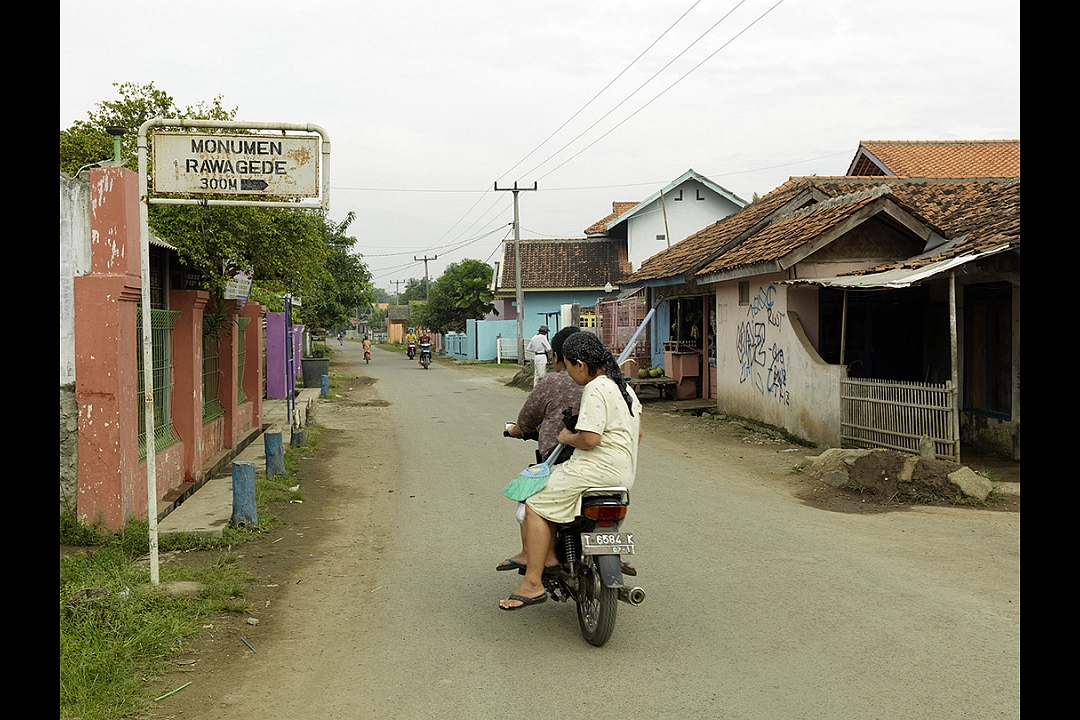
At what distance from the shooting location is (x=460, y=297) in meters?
52.6

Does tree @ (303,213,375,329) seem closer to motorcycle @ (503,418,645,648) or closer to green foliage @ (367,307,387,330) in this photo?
motorcycle @ (503,418,645,648)

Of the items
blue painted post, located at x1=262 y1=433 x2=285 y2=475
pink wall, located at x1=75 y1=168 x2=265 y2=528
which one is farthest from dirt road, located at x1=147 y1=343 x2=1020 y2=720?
pink wall, located at x1=75 y1=168 x2=265 y2=528

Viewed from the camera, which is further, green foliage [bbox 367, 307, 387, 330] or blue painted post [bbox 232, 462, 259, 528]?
green foliage [bbox 367, 307, 387, 330]

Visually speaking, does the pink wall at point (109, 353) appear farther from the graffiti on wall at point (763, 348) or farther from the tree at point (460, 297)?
the tree at point (460, 297)

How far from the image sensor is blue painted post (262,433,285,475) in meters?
10.9

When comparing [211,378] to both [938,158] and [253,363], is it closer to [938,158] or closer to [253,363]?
[253,363]

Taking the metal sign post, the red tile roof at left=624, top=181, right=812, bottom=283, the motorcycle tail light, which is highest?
the red tile roof at left=624, top=181, right=812, bottom=283

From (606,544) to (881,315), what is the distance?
1121cm

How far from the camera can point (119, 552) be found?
7.07 meters

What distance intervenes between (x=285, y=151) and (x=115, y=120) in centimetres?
761

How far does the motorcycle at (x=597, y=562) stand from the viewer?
16.6 ft

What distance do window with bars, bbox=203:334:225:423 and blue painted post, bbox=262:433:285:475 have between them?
132 cm

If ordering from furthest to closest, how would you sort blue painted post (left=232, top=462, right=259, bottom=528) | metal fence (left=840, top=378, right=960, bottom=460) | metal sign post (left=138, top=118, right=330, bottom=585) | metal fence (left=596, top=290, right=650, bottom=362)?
metal fence (left=596, top=290, right=650, bottom=362)
metal fence (left=840, top=378, right=960, bottom=460)
blue painted post (left=232, top=462, right=259, bottom=528)
metal sign post (left=138, top=118, right=330, bottom=585)

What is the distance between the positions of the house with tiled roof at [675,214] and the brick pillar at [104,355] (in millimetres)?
34586
